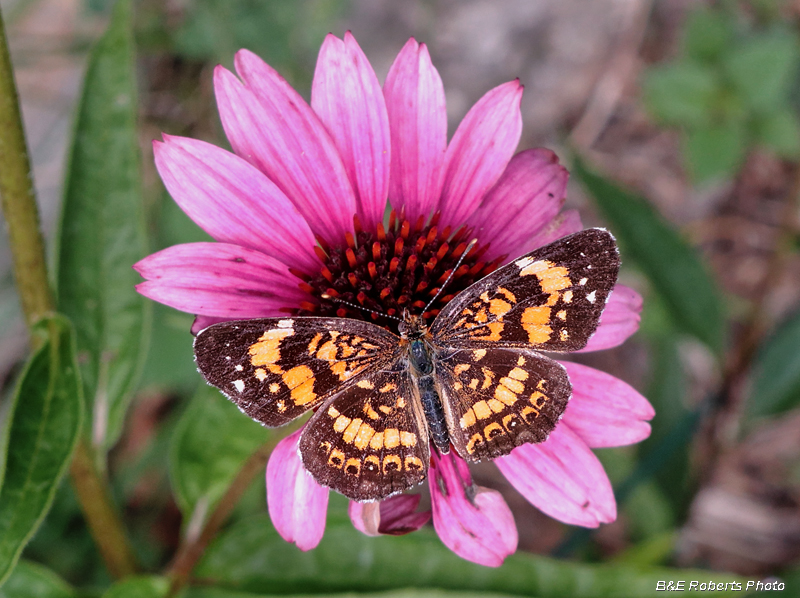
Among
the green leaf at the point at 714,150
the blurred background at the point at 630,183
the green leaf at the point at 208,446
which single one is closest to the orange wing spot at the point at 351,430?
the green leaf at the point at 208,446

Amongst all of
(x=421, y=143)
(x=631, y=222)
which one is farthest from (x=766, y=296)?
(x=421, y=143)

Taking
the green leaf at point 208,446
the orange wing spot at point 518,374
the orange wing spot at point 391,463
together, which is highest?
the orange wing spot at point 518,374

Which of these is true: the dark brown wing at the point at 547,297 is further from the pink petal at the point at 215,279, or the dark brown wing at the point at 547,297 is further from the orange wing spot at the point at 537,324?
the pink petal at the point at 215,279

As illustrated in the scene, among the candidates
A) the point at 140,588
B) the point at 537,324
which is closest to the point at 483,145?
the point at 537,324

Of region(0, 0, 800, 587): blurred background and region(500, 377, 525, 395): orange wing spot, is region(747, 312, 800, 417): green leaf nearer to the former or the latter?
region(0, 0, 800, 587): blurred background

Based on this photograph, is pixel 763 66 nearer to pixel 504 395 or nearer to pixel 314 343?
pixel 504 395

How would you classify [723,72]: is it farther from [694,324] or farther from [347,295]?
[347,295]
